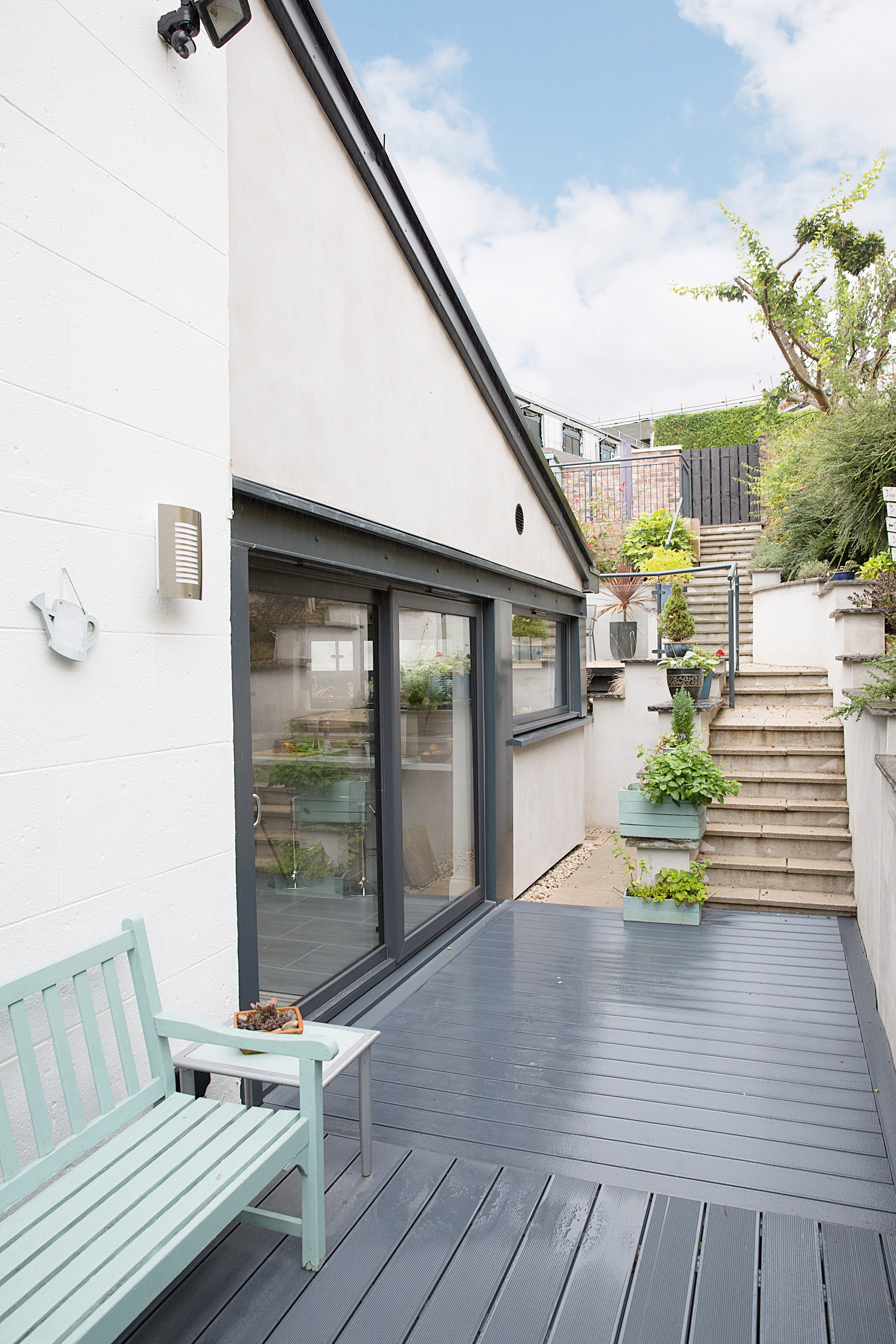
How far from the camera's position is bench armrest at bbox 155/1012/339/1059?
6.14 ft

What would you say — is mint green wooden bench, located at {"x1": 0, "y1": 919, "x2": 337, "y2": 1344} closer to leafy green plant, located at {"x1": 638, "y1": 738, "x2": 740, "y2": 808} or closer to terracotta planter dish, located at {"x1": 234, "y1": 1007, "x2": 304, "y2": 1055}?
terracotta planter dish, located at {"x1": 234, "y1": 1007, "x2": 304, "y2": 1055}

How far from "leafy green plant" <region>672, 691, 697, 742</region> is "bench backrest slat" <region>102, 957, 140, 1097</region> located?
4.28m

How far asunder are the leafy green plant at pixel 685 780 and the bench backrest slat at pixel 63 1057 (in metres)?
3.70

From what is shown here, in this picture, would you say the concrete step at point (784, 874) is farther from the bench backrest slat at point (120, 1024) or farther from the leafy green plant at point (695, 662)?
the bench backrest slat at point (120, 1024)

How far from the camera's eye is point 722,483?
656 inches

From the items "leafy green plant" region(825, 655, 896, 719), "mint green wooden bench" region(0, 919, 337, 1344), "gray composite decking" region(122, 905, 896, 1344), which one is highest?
"leafy green plant" region(825, 655, 896, 719)

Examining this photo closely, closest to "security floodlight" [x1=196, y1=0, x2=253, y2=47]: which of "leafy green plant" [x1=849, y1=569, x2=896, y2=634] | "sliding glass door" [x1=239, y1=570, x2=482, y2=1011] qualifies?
"sliding glass door" [x1=239, y1=570, x2=482, y2=1011]

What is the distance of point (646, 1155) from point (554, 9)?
9.02 meters

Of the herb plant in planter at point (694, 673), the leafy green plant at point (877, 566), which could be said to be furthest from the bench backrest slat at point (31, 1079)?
the leafy green plant at point (877, 566)

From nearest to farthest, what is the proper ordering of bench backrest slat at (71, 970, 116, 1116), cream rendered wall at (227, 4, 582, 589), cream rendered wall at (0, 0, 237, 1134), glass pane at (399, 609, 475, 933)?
cream rendered wall at (0, 0, 237, 1134) < bench backrest slat at (71, 970, 116, 1116) < cream rendered wall at (227, 4, 582, 589) < glass pane at (399, 609, 475, 933)

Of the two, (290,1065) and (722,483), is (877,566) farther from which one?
(722,483)

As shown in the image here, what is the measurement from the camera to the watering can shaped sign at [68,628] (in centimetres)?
172

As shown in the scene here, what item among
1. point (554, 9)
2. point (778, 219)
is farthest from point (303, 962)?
point (778, 219)

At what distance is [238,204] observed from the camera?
251 cm
